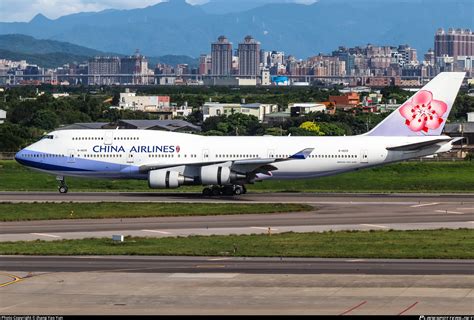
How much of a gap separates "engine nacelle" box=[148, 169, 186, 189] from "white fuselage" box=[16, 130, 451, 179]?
0.74m

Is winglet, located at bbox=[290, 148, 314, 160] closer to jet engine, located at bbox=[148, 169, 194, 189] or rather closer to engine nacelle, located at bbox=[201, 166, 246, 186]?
engine nacelle, located at bbox=[201, 166, 246, 186]

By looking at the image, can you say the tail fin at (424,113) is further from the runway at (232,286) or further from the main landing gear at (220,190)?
the runway at (232,286)

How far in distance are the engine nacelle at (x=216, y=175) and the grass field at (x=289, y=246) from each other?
735 inches

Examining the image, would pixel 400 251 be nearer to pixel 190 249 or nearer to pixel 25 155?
pixel 190 249

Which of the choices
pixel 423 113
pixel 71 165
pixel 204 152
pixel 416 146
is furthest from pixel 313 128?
pixel 71 165

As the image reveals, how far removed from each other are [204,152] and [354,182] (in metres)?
19.4

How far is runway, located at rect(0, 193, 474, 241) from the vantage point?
52531 millimetres

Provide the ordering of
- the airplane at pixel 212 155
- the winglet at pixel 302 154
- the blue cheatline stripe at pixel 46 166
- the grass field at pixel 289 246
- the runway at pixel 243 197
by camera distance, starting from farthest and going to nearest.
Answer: the blue cheatline stripe at pixel 46 166 < the winglet at pixel 302 154 < the airplane at pixel 212 155 < the runway at pixel 243 197 < the grass field at pixel 289 246

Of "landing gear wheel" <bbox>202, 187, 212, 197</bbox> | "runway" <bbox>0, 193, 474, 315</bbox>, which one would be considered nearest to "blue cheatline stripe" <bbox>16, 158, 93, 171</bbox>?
"landing gear wheel" <bbox>202, 187, 212, 197</bbox>

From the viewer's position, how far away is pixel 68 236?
50.7 meters

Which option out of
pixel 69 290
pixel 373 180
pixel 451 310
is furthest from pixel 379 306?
pixel 373 180

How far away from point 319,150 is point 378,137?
4.28m

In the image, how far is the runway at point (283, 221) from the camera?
2068 inches

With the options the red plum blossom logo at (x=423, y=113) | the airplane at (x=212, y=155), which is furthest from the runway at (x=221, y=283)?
the red plum blossom logo at (x=423, y=113)
